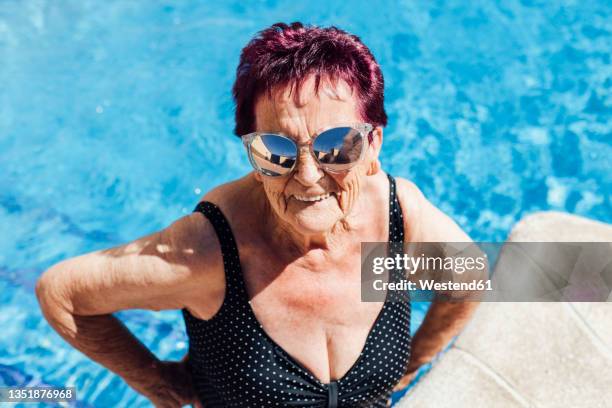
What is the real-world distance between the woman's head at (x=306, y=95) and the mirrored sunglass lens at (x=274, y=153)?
1.0 inches

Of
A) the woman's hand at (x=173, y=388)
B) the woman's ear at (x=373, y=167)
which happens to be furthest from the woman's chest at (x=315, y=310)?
the woman's hand at (x=173, y=388)

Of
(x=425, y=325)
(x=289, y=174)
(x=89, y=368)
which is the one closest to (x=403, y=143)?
(x=425, y=325)

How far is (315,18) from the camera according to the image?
606 centimetres

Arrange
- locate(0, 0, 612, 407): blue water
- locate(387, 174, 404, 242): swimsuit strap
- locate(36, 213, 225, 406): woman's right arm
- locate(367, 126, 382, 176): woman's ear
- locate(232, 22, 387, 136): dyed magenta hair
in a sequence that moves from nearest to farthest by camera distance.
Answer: locate(232, 22, 387, 136): dyed magenta hair < locate(367, 126, 382, 176): woman's ear < locate(36, 213, 225, 406): woman's right arm < locate(387, 174, 404, 242): swimsuit strap < locate(0, 0, 612, 407): blue water

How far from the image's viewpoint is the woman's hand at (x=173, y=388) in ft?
10.4

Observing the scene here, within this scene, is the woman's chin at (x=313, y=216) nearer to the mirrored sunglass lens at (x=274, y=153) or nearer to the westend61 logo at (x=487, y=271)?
the mirrored sunglass lens at (x=274, y=153)

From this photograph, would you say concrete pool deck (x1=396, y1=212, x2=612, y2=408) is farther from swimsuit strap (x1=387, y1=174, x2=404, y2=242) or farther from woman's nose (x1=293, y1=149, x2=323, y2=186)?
woman's nose (x1=293, y1=149, x2=323, y2=186)

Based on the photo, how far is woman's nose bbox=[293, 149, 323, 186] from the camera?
2053mm

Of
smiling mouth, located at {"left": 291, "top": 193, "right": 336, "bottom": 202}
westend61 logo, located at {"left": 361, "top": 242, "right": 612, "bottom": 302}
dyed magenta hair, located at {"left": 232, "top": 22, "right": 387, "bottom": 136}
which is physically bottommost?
westend61 logo, located at {"left": 361, "top": 242, "right": 612, "bottom": 302}

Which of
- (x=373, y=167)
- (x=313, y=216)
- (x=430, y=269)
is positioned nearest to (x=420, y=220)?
(x=430, y=269)

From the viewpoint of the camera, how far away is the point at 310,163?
2.06 m

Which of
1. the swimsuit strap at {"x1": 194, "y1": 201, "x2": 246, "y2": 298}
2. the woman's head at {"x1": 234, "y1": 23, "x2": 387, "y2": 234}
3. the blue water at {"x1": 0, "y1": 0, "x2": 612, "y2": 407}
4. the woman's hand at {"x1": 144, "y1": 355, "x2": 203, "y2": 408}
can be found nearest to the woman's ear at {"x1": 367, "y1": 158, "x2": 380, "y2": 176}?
the woman's head at {"x1": 234, "y1": 23, "x2": 387, "y2": 234}

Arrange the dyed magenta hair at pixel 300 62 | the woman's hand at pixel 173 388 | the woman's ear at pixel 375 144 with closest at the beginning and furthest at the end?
the dyed magenta hair at pixel 300 62 → the woman's ear at pixel 375 144 → the woman's hand at pixel 173 388

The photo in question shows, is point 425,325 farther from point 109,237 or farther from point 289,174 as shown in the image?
point 109,237
